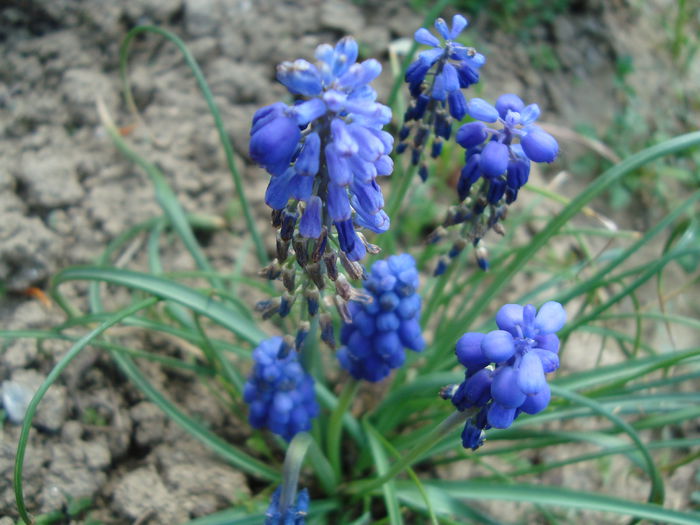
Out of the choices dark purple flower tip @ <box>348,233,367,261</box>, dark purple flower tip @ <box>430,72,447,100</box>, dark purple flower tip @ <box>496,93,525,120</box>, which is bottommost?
dark purple flower tip @ <box>348,233,367,261</box>

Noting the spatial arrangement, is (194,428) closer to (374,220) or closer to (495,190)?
(374,220)

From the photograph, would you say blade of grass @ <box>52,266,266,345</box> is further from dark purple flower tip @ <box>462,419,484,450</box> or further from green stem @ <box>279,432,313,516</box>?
dark purple flower tip @ <box>462,419,484,450</box>

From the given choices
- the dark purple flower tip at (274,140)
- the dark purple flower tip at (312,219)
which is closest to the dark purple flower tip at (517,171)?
the dark purple flower tip at (312,219)

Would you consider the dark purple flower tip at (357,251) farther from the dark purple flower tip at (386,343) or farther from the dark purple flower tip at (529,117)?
the dark purple flower tip at (529,117)

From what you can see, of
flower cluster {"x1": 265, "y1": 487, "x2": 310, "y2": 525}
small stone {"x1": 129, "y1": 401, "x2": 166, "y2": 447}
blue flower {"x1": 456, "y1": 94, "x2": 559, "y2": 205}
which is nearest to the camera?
blue flower {"x1": 456, "y1": 94, "x2": 559, "y2": 205}

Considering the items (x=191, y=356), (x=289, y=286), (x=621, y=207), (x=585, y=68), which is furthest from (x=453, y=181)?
(x=289, y=286)

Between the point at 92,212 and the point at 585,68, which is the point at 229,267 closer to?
the point at 92,212

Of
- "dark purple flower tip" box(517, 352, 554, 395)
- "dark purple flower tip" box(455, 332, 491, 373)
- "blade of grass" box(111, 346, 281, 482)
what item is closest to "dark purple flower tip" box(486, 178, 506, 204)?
"dark purple flower tip" box(455, 332, 491, 373)
